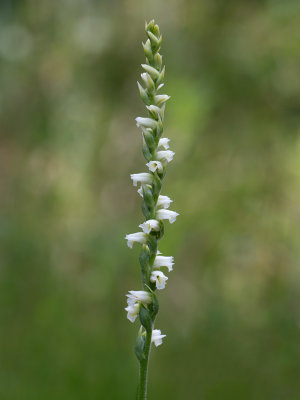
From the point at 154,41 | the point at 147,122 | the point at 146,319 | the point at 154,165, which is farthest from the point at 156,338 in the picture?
the point at 154,41

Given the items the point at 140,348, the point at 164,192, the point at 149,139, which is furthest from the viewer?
the point at 164,192

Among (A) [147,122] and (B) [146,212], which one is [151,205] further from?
(A) [147,122]

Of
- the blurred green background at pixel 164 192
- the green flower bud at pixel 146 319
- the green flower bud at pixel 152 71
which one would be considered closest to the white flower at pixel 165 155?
the green flower bud at pixel 152 71

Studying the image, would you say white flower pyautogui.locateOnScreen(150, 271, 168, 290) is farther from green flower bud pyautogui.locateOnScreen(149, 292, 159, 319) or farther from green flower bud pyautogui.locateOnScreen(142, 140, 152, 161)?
green flower bud pyautogui.locateOnScreen(142, 140, 152, 161)

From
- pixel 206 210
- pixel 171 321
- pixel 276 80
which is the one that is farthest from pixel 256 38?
pixel 171 321

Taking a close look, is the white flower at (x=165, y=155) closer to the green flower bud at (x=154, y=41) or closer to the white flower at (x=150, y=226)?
the white flower at (x=150, y=226)

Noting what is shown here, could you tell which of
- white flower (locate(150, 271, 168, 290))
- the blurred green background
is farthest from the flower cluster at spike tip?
the blurred green background
